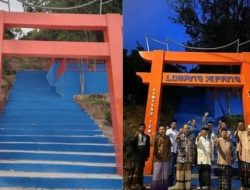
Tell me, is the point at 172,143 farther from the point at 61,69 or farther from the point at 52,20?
the point at 61,69

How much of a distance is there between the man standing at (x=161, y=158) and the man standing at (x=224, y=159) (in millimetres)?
675

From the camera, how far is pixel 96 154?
716 cm

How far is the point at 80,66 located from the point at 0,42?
3.12 m

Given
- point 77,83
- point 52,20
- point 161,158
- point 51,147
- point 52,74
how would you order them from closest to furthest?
point 161,158
point 52,20
point 51,147
point 77,83
point 52,74

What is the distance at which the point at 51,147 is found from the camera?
7520 mm

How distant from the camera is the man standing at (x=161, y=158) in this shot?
19.9 feet

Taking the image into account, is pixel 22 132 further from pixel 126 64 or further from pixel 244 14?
pixel 244 14

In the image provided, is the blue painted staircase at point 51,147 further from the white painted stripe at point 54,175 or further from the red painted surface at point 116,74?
the red painted surface at point 116,74

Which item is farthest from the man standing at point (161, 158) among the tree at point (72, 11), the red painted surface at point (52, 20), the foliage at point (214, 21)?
the tree at point (72, 11)

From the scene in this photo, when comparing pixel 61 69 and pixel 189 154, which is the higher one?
pixel 61 69

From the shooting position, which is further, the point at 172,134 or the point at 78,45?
the point at 172,134

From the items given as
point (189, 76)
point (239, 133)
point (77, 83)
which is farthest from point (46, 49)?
point (77, 83)

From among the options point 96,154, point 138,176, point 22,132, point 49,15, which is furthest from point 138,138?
point 22,132

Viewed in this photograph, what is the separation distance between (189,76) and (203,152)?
949 millimetres
